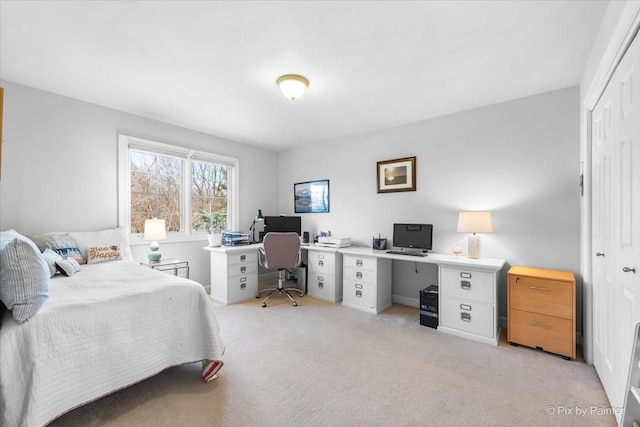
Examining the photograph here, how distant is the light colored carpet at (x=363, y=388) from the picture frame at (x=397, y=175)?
6.17 feet

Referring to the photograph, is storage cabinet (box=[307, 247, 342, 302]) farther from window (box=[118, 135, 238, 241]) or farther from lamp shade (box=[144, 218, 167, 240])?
lamp shade (box=[144, 218, 167, 240])

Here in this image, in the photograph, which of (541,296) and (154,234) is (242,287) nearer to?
(154,234)

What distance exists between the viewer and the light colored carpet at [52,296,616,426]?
1654 mm

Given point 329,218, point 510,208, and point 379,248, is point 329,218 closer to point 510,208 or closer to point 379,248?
point 379,248

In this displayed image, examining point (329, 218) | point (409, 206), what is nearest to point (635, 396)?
point (409, 206)

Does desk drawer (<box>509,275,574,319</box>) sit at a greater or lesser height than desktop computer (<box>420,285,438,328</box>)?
greater

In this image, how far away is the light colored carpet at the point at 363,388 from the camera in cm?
165

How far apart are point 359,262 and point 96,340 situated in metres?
2.72

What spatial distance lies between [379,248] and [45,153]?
3909 mm

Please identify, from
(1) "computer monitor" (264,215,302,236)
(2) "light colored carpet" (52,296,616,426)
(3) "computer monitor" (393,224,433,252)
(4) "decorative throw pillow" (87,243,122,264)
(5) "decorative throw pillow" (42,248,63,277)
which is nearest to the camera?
(2) "light colored carpet" (52,296,616,426)

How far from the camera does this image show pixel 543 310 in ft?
7.93

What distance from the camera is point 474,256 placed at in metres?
3.00

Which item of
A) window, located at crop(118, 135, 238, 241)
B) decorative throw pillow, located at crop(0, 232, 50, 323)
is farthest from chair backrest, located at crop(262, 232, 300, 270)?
decorative throw pillow, located at crop(0, 232, 50, 323)

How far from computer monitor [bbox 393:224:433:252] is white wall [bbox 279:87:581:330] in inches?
6.5
